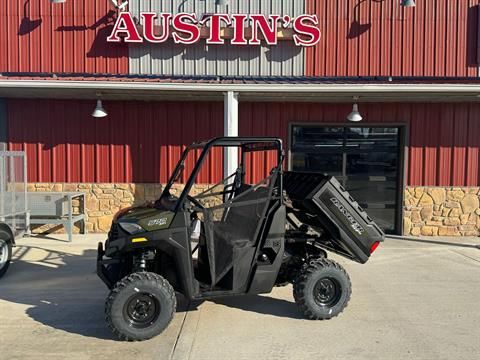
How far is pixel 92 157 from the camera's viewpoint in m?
9.71

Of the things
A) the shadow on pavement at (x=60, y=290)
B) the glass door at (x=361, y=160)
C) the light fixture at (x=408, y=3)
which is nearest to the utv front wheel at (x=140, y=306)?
the shadow on pavement at (x=60, y=290)

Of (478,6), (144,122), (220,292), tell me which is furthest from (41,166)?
(478,6)

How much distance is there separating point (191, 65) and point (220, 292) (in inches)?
255

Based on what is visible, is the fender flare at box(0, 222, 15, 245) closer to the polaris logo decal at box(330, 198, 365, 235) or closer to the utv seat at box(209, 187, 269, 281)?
the utv seat at box(209, 187, 269, 281)

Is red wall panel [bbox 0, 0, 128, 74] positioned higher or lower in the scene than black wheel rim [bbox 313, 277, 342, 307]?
higher

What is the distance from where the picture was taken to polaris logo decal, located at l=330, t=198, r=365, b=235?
467cm

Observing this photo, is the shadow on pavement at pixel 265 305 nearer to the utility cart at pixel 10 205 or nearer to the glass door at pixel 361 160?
the utility cart at pixel 10 205

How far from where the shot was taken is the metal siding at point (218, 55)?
9688 millimetres

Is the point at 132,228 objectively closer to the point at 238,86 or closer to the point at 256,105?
the point at 238,86

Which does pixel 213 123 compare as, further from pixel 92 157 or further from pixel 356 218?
pixel 356 218

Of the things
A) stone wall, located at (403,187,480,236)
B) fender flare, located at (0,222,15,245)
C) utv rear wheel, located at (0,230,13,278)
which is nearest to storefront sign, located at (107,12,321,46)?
stone wall, located at (403,187,480,236)

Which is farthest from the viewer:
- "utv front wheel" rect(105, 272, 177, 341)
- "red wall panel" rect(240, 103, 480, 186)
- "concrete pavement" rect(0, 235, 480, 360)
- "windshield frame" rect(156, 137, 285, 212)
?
"red wall panel" rect(240, 103, 480, 186)

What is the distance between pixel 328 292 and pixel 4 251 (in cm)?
464

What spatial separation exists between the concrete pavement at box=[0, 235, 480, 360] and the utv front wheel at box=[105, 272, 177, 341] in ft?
0.40
